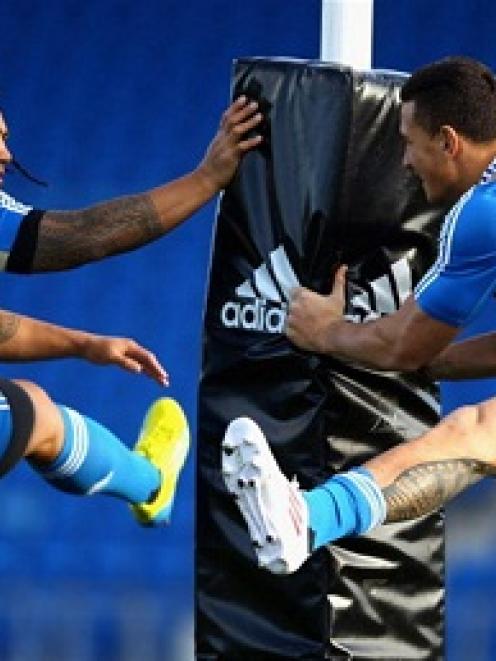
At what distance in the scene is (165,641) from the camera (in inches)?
273

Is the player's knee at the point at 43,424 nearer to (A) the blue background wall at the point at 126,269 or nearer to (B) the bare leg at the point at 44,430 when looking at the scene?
(B) the bare leg at the point at 44,430

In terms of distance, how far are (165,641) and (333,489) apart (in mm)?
2802

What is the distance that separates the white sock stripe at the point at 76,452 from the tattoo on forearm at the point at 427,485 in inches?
24.2

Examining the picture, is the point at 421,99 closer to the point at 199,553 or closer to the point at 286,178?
the point at 286,178

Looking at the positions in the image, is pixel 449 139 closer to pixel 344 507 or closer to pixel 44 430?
pixel 344 507

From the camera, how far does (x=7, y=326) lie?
464cm


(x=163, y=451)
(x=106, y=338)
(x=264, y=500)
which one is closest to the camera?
(x=264, y=500)

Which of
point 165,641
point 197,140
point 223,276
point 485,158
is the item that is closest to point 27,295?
point 197,140

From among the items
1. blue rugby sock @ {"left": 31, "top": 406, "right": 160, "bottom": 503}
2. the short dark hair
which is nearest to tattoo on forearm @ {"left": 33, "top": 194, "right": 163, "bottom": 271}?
blue rugby sock @ {"left": 31, "top": 406, "right": 160, "bottom": 503}

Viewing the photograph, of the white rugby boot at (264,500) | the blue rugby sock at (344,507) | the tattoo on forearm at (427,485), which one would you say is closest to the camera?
the white rugby boot at (264,500)

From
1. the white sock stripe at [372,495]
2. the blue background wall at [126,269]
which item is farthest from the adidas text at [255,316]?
the blue background wall at [126,269]

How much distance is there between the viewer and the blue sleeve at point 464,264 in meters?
4.23

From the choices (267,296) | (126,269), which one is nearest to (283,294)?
(267,296)

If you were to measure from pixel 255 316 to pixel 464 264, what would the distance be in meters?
0.58
